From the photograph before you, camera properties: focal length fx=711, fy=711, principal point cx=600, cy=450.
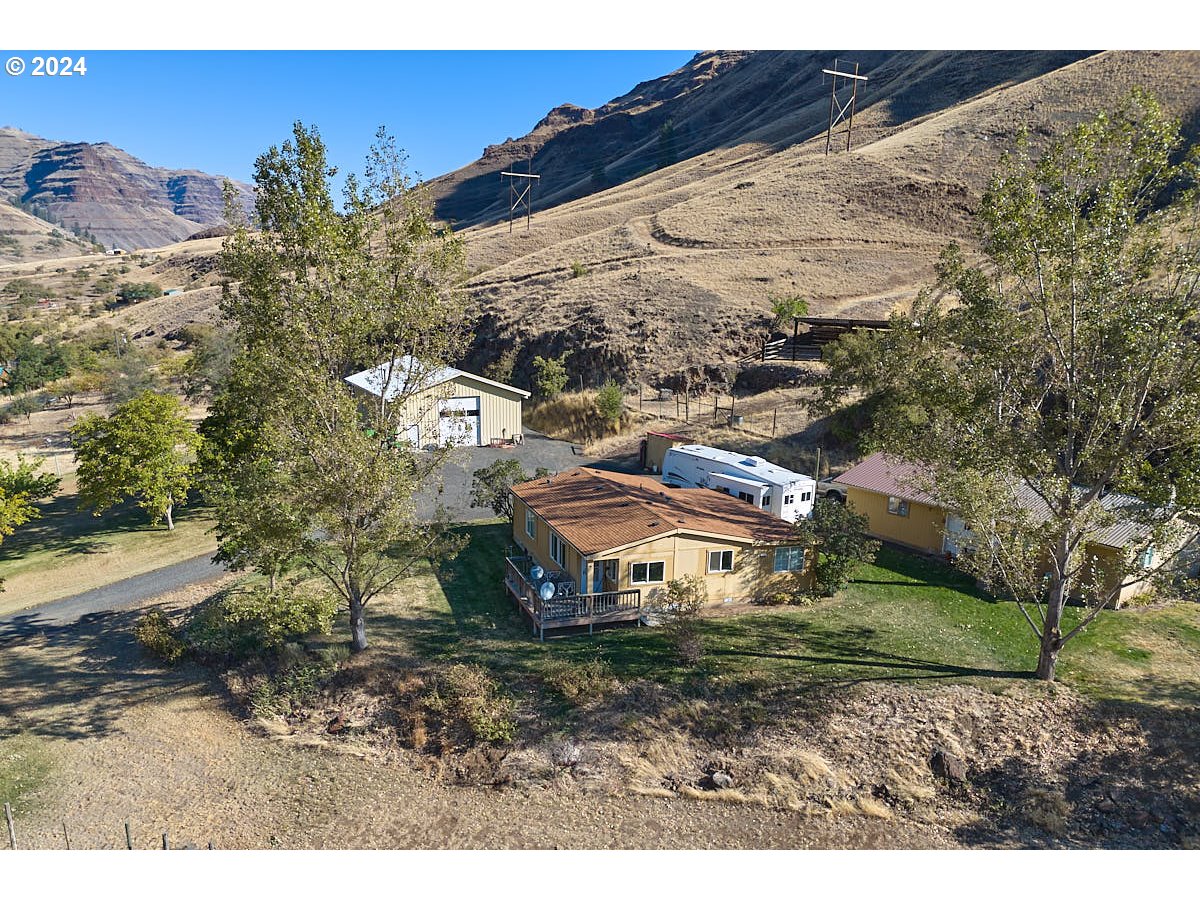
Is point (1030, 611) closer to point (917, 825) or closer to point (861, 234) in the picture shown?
point (917, 825)

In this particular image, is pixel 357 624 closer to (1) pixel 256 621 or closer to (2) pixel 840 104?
(1) pixel 256 621

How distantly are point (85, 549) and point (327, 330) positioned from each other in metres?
20.4

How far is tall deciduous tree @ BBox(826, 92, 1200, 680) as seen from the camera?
619 inches

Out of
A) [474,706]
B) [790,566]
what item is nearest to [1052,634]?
[790,566]

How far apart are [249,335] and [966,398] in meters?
18.5

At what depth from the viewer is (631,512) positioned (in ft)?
76.7

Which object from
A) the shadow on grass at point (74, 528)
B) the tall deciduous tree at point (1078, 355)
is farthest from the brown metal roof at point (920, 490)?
the shadow on grass at point (74, 528)

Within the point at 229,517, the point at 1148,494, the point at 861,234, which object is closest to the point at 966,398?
the point at 1148,494

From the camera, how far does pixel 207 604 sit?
24391 mm

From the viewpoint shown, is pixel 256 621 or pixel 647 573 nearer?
pixel 647 573

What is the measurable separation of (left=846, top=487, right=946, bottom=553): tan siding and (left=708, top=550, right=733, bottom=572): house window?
22.7 feet

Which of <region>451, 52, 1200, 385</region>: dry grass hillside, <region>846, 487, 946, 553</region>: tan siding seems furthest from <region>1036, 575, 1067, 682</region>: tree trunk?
<region>451, 52, 1200, 385</region>: dry grass hillside

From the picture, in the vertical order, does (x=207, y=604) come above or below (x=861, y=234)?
below

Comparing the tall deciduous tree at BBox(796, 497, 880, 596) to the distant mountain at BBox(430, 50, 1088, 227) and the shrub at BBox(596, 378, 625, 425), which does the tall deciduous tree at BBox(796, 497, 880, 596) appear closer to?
the shrub at BBox(596, 378, 625, 425)
